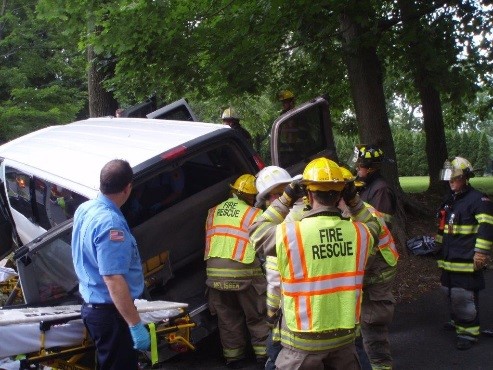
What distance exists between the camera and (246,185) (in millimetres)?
5543

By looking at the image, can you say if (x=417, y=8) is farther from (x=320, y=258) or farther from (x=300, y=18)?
(x=320, y=258)

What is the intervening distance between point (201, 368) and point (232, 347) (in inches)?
13.4

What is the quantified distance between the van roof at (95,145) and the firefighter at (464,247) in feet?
7.31

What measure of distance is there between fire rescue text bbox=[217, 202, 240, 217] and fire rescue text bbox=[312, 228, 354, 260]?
218 cm

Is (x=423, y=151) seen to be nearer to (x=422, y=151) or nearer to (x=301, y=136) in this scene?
(x=422, y=151)

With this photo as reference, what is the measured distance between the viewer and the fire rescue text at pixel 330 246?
3.32m

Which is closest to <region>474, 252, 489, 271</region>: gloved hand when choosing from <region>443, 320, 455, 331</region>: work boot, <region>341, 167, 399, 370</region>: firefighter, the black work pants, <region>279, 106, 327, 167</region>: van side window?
<region>443, 320, 455, 331</region>: work boot

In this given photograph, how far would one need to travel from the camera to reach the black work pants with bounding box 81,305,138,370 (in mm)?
3859

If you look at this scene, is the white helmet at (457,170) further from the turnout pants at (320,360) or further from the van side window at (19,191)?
the van side window at (19,191)

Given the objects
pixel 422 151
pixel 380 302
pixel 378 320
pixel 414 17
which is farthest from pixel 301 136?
pixel 422 151

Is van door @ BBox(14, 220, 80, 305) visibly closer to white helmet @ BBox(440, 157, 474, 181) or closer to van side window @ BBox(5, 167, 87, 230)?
van side window @ BBox(5, 167, 87, 230)

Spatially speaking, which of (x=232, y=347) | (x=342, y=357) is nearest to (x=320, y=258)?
(x=342, y=357)

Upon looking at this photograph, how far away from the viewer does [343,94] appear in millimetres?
12922

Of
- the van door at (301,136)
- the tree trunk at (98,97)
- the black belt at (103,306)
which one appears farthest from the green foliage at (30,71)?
the black belt at (103,306)
